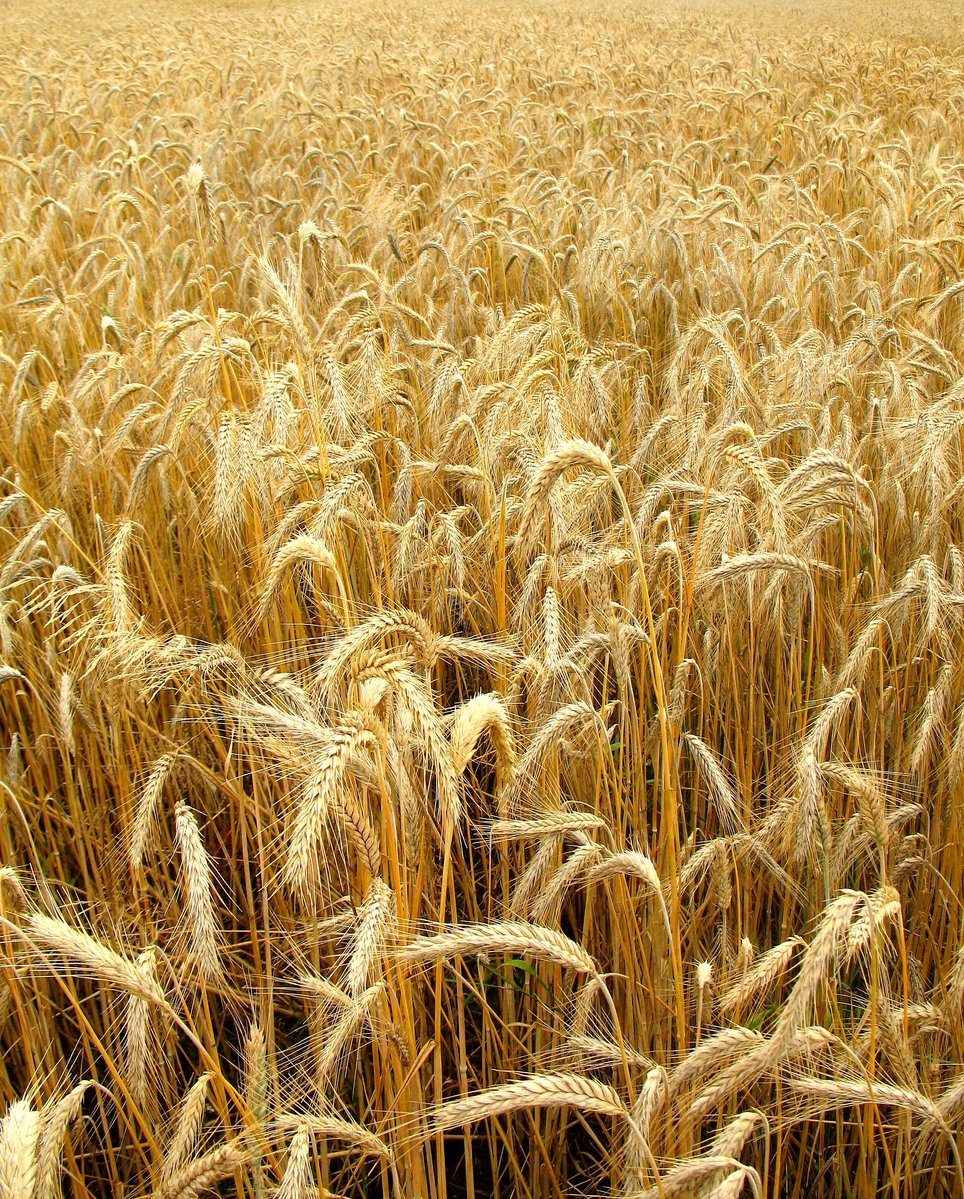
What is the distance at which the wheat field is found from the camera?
1178 mm

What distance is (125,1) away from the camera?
23.1 metres

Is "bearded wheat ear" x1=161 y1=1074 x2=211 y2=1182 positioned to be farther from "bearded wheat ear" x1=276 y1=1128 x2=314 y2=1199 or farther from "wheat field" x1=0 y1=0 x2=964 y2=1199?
"bearded wheat ear" x1=276 y1=1128 x2=314 y2=1199

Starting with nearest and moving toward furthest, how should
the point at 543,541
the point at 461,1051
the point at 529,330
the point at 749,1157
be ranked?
the point at 461,1051 < the point at 749,1157 < the point at 543,541 < the point at 529,330

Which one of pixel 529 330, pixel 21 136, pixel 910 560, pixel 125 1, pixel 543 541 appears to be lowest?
pixel 910 560

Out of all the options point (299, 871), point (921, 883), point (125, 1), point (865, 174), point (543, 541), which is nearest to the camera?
point (299, 871)

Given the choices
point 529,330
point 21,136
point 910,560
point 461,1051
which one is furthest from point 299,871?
point 21,136

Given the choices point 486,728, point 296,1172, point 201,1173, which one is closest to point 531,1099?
point 296,1172

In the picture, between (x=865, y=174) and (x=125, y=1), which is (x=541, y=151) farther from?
(x=125, y=1)

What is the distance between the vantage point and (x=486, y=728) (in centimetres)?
152

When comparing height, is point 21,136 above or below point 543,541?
above

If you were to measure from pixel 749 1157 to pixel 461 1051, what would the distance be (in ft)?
1.70

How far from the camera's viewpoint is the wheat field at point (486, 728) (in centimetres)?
118

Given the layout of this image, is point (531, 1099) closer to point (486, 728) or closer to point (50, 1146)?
point (50, 1146)

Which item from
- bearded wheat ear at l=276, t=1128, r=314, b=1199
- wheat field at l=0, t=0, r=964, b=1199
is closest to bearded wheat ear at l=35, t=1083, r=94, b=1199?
wheat field at l=0, t=0, r=964, b=1199
